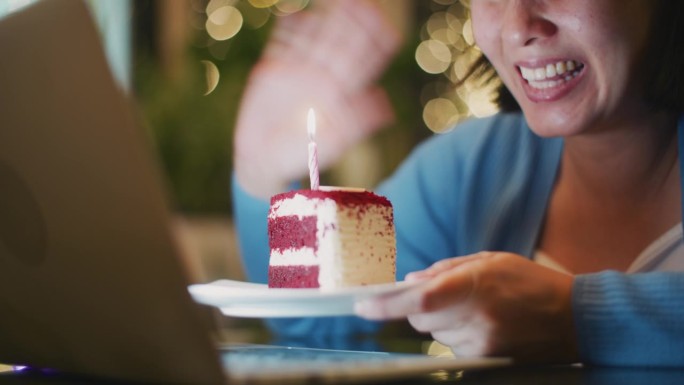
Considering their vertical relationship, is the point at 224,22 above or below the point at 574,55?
above

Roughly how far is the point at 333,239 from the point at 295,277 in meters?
Result: 0.09

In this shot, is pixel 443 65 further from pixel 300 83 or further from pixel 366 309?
pixel 366 309

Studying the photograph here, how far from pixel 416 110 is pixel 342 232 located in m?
3.40

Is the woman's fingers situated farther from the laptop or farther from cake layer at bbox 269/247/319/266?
cake layer at bbox 269/247/319/266

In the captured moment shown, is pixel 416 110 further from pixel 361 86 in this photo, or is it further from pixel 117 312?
pixel 117 312

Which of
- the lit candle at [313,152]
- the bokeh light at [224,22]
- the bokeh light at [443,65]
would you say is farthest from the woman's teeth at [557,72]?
the bokeh light at [224,22]

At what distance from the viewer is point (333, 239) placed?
1.02 metres

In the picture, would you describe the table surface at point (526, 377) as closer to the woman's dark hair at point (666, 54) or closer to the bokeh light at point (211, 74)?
the woman's dark hair at point (666, 54)

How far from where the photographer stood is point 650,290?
39.3 inches

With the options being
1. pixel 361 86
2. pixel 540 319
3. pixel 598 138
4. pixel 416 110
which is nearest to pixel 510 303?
pixel 540 319

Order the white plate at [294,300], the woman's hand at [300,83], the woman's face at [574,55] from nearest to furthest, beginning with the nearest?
the white plate at [294,300] < the woman's face at [574,55] < the woman's hand at [300,83]

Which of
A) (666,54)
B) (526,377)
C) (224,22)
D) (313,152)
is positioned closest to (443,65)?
(224,22)

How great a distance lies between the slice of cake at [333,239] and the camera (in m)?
1.02

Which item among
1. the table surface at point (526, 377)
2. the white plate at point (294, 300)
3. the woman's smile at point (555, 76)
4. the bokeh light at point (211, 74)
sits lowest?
the table surface at point (526, 377)
